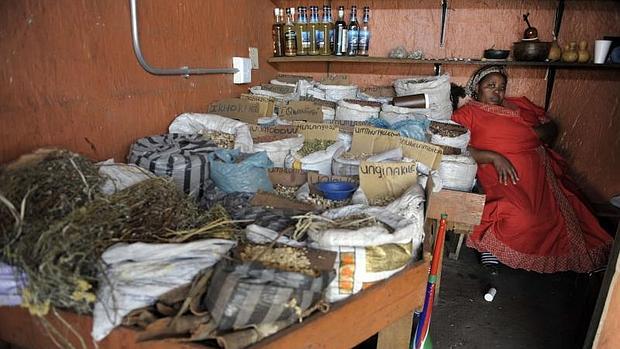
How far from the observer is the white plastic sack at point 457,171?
86.1 inches

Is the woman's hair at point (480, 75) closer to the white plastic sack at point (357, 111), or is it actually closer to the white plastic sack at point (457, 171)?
the white plastic sack at point (357, 111)

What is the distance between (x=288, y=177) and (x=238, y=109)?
29.5 inches

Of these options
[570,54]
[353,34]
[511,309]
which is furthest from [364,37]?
[511,309]

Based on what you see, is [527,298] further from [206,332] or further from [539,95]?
[206,332]

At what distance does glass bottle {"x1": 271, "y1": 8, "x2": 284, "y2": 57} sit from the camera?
324cm

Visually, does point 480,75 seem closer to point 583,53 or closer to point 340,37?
point 583,53

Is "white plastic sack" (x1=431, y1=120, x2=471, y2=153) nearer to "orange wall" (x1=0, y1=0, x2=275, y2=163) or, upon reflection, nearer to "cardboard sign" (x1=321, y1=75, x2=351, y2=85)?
"cardboard sign" (x1=321, y1=75, x2=351, y2=85)

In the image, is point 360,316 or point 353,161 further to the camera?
point 353,161

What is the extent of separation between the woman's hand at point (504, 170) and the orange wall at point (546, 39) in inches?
32.0

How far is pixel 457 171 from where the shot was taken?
2193 mm

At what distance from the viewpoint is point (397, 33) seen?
10.6 ft

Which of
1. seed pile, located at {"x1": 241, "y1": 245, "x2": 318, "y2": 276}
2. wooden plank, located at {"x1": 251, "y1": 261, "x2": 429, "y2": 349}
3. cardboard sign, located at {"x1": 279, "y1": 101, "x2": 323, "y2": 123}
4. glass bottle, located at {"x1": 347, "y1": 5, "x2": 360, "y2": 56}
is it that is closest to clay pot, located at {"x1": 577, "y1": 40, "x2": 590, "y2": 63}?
glass bottle, located at {"x1": 347, "y1": 5, "x2": 360, "y2": 56}

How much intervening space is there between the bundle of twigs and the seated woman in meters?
1.88

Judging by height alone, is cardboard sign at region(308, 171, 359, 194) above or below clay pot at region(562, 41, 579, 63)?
below
